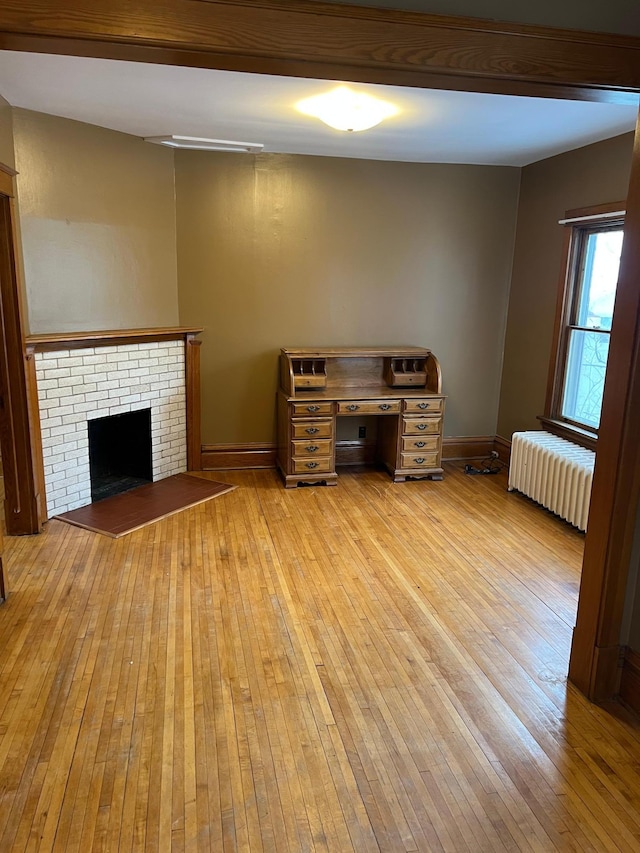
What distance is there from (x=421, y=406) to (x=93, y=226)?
2858mm

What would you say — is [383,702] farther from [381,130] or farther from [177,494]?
[381,130]

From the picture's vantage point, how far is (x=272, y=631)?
2.94 meters

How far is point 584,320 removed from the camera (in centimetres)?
466

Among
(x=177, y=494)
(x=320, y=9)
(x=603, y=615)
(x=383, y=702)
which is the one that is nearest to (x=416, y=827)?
(x=383, y=702)

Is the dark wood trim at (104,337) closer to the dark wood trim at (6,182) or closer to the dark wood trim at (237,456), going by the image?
the dark wood trim at (6,182)

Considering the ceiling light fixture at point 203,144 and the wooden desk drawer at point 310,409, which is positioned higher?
the ceiling light fixture at point 203,144

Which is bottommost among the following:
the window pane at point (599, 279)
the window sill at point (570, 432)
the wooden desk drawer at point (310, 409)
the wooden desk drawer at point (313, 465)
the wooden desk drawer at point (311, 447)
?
the wooden desk drawer at point (313, 465)

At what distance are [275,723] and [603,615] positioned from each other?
1.36m

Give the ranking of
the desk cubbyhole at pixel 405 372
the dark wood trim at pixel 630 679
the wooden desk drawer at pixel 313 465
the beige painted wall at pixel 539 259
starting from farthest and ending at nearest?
the desk cubbyhole at pixel 405 372
the wooden desk drawer at pixel 313 465
the beige painted wall at pixel 539 259
the dark wood trim at pixel 630 679

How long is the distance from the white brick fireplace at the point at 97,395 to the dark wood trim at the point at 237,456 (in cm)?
24

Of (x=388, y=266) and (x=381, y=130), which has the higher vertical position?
(x=381, y=130)

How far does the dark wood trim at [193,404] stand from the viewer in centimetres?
508

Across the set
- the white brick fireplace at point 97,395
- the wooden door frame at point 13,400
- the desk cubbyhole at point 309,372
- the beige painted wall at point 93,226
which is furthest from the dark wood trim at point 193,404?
the wooden door frame at point 13,400

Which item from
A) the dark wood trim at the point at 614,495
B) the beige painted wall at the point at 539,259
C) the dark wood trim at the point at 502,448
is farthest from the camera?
the dark wood trim at the point at 502,448
